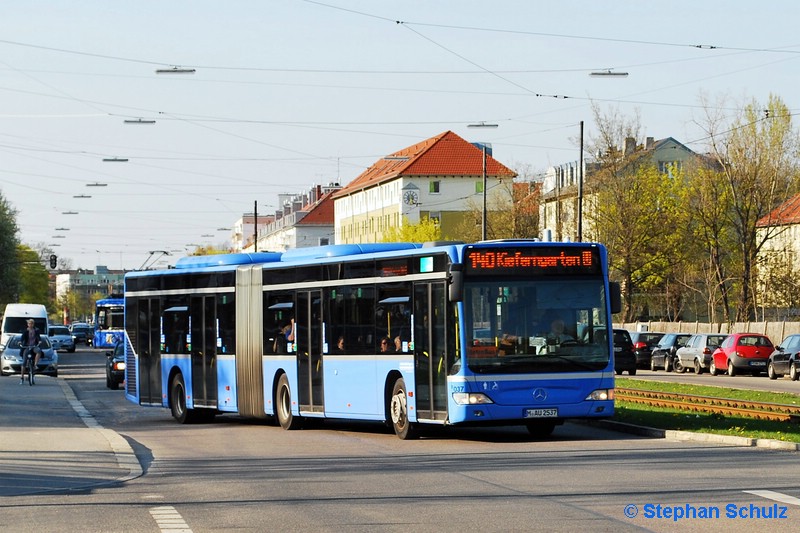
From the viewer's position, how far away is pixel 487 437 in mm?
21812

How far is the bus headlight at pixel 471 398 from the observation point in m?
19.5

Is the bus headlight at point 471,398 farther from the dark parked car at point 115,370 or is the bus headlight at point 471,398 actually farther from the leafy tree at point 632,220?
the leafy tree at point 632,220

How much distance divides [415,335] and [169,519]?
9299 mm

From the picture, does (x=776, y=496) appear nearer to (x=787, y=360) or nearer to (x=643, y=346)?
(x=787, y=360)

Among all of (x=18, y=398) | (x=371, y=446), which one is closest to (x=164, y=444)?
(x=371, y=446)

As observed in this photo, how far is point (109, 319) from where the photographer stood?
281 feet

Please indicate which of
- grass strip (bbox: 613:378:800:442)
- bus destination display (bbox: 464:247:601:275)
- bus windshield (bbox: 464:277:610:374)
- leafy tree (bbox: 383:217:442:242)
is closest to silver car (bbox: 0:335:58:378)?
grass strip (bbox: 613:378:800:442)

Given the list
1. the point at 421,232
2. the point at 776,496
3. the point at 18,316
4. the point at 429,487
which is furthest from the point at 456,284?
the point at 421,232

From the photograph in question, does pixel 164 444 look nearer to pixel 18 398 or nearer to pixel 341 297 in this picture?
pixel 341 297

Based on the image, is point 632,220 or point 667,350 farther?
point 632,220

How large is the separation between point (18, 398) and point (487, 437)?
16.2 metres

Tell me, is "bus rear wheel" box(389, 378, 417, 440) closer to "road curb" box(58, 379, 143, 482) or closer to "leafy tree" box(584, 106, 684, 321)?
"road curb" box(58, 379, 143, 482)

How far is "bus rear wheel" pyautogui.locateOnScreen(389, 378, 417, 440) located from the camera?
21.0 m

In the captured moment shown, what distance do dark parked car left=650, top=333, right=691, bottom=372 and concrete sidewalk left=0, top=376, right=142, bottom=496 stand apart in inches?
1357
